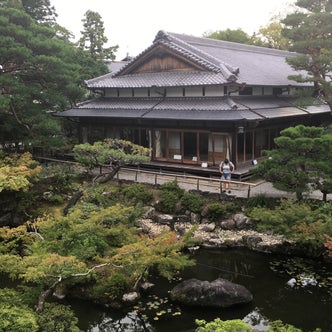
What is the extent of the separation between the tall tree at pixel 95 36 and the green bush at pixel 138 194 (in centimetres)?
2131

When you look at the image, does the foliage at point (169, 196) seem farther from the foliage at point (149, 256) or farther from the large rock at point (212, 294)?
the large rock at point (212, 294)

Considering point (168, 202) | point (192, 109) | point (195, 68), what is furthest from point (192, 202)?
point (195, 68)

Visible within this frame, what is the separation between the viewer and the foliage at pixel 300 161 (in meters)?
16.8

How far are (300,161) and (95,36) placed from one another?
28.7 m

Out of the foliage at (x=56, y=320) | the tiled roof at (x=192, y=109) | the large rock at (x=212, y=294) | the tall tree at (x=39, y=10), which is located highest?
the tall tree at (x=39, y=10)

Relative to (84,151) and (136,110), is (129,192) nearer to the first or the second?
(84,151)

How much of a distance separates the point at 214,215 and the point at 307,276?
564 cm

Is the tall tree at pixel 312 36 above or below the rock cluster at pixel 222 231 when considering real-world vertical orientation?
above

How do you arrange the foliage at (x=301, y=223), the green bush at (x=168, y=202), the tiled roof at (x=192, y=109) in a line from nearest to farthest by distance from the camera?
the foliage at (x=301, y=223)
the green bush at (x=168, y=202)
the tiled roof at (x=192, y=109)

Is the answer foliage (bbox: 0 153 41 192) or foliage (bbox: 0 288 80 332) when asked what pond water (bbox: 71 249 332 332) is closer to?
foliage (bbox: 0 288 80 332)

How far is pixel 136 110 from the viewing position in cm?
2628

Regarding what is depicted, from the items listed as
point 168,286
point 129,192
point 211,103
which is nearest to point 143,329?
point 168,286

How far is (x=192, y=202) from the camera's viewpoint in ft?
64.2

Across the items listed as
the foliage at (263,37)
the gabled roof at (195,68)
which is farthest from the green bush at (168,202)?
the foliage at (263,37)
